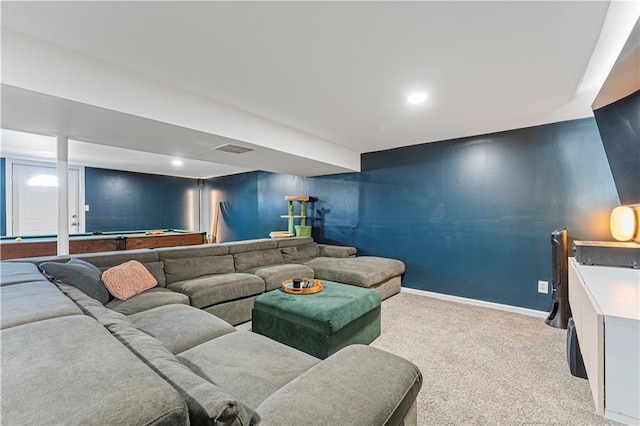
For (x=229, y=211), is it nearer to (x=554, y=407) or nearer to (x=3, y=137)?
(x=3, y=137)

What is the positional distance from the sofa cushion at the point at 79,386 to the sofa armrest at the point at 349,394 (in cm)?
35

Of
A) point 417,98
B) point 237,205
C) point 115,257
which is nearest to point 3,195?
point 237,205

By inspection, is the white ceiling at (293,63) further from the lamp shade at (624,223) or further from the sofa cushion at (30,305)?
the sofa cushion at (30,305)

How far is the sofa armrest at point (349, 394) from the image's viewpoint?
833 millimetres

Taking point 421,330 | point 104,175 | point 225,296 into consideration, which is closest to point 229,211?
point 104,175

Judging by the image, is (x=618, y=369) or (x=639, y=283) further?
(x=639, y=283)

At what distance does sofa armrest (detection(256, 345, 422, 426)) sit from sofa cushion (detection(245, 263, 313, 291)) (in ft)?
7.25

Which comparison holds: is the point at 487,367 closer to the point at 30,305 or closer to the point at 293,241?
the point at 30,305

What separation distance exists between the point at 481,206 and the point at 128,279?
4.05 metres

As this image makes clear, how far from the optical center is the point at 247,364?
4.17ft

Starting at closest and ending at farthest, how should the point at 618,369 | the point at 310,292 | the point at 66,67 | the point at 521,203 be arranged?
the point at 618,369 < the point at 66,67 < the point at 310,292 < the point at 521,203

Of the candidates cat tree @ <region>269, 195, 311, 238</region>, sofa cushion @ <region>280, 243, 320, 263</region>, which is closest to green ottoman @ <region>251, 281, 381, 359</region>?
sofa cushion @ <region>280, 243, 320, 263</region>

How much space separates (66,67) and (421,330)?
3.61 m

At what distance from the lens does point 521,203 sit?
3.32 metres
